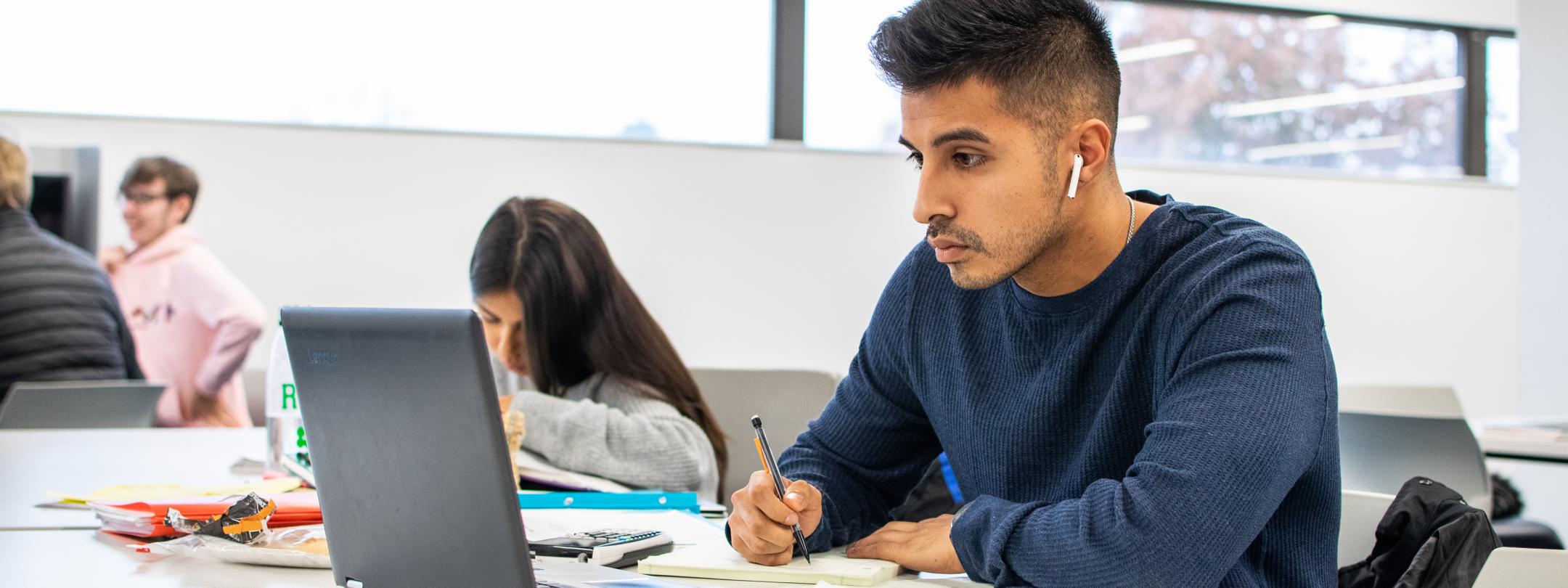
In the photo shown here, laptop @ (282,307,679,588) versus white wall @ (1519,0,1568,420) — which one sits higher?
white wall @ (1519,0,1568,420)

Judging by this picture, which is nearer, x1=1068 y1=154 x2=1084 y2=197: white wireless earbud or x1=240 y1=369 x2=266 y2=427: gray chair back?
x1=1068 y1=154 x2=1084 y2=197: white wireless earbud

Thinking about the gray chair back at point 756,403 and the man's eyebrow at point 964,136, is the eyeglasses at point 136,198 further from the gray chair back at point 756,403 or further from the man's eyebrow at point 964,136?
the man's eyebrow at point 964,136

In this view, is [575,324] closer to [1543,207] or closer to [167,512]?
[167,512]

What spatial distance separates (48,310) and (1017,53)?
3.12 m

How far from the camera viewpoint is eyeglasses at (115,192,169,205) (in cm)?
397

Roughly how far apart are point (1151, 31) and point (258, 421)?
3.73 meters

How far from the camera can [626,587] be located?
1090mm

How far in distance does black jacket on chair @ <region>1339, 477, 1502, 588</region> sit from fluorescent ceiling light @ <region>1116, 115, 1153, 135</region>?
3.97 metres

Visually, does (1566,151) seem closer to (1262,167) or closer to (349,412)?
(1262,167)

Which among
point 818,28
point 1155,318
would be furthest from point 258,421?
point 1155,318

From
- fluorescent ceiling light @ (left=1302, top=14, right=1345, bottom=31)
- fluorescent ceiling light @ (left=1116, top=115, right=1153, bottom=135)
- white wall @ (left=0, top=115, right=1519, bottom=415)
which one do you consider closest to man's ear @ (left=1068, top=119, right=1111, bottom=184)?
white wall @ (left=0, top=115, right=1519, bottom=415)

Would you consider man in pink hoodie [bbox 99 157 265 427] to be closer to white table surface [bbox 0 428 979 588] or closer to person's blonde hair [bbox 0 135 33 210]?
person's blonde hair [bbox 0 135 33 210]

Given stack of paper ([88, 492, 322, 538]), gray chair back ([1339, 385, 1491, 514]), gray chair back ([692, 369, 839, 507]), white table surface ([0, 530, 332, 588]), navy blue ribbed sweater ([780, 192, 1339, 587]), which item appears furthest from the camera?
gray chair back ([692, 369, 839, 507])

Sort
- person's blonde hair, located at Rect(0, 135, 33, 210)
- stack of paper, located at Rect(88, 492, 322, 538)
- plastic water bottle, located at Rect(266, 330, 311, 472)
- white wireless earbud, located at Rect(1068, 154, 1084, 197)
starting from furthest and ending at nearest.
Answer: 1. person's blonde hair, located at Rect(0, 135, 33, 210)
2. plastic water bottle, located at Rect(266, 330, 311, 472)
3. stack of paper, located at Rect(88, 492, 322, 538)
4. white wireless earbud, located at Rect(1068, 154, 1084, 197)
